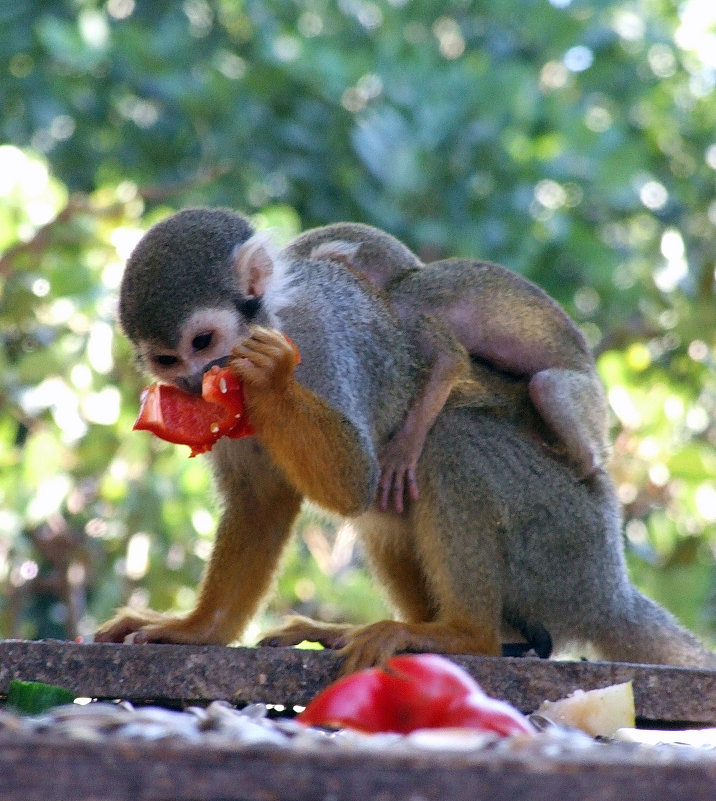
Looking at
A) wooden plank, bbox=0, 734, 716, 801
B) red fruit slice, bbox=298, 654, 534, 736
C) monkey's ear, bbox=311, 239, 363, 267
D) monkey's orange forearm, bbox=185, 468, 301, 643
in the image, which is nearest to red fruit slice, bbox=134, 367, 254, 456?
monkey's orange forearm, bbox=185, 468, 301, 643

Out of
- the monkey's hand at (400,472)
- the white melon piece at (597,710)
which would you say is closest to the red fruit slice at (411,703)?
the white melon piece at (597,710)

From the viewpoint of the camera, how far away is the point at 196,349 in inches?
108

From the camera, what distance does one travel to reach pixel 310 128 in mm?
6793

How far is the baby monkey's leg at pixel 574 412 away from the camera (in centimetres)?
313

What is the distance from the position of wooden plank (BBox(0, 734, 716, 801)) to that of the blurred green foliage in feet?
6.75

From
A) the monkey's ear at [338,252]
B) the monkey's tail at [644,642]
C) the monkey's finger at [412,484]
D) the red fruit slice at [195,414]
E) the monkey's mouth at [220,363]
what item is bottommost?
the monkey's tail at [644,642]

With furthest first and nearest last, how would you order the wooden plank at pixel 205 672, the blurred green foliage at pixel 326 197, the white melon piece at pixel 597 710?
the blurred green foliage at pixel 326 197
the wooden plank at pixel 205 672
the white melon piece at pixel 597 710

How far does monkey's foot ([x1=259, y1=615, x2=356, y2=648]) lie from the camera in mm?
2973

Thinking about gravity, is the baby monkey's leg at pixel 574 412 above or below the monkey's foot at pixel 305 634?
above

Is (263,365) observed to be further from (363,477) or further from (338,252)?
(338,252)

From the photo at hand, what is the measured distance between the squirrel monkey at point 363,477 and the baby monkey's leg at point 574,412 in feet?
0.18

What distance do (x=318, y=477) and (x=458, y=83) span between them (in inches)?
A: 157

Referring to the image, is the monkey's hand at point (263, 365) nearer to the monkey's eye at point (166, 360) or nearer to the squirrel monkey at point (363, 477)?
the squirrel monkey at point (363, 477)

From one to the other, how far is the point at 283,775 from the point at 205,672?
4.24 feet
